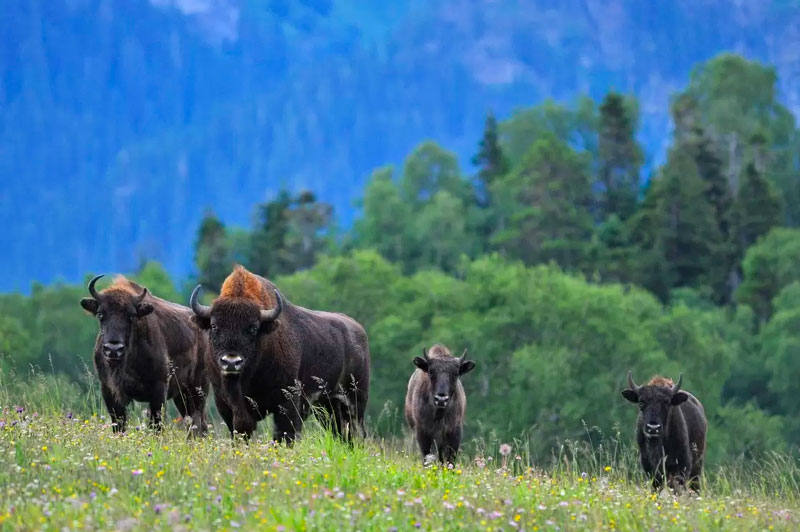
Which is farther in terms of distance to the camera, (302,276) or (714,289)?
(714,289)

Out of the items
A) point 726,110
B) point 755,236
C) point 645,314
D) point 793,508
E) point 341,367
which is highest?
point 726,110

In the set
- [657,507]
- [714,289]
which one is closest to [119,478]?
[657,507]

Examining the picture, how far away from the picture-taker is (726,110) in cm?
11281

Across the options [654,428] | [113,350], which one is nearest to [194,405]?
[113,350]

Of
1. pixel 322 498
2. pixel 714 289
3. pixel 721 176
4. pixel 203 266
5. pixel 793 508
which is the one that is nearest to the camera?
pixel 322 498

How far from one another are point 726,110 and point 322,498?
109 metres

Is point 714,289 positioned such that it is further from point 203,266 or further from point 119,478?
point 119,478

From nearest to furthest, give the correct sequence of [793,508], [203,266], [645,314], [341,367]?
[793,508] → [341,367] → [645,314] → [203,266]

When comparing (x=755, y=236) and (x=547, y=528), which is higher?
(x=755, y=236)

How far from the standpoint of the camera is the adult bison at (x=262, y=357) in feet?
45.0

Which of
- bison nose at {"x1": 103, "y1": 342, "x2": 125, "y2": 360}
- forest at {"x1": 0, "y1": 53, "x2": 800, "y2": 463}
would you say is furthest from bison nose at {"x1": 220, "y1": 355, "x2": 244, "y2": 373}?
forest at {"x1": 0, "y1": 53, "x2": 800, "y2": 463}

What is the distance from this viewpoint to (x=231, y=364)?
524 inches

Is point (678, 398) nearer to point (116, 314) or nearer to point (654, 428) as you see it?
point (654, 428)

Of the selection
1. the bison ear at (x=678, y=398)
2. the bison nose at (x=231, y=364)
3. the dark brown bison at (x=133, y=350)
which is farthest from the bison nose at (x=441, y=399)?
the bison nose at (x=231, y=364)
